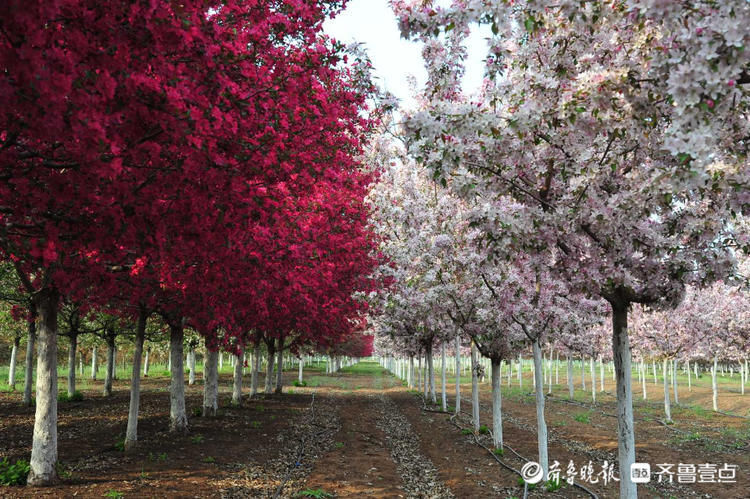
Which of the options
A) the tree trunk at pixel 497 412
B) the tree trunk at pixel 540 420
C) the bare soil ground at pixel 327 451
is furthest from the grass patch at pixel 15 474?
the tree trunk at pixel 497 412

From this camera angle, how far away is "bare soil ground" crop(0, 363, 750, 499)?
35.6 feet

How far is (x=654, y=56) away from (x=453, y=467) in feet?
39.0

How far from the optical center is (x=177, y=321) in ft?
52.2

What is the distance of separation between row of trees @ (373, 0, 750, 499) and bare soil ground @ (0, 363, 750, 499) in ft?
20.3

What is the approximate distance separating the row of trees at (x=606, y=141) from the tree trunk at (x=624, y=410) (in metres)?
0.02

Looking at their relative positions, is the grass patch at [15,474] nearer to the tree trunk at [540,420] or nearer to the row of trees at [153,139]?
the row of trees at [153,139]

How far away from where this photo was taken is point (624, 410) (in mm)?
7484

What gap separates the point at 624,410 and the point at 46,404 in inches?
396

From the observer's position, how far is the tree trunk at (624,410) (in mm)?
7270

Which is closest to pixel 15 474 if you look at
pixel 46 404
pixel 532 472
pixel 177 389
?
pixel 46 404

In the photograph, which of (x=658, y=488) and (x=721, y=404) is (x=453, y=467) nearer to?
(x=658, y=488)

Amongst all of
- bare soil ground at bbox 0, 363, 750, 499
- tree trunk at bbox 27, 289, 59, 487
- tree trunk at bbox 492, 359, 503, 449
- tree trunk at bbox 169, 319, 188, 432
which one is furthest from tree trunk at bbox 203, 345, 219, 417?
tree trunk at bbox 492, 359, 503, 449

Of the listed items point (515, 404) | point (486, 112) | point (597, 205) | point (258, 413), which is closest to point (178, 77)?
point (486, 112)

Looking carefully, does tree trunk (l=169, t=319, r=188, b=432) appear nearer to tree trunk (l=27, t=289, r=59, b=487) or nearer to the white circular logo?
tree trunk (l=27, t=289, r=59, b=487)
